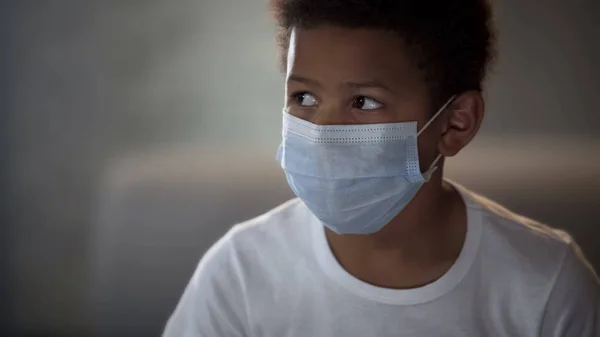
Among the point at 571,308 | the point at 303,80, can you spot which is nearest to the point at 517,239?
the point at 571,308

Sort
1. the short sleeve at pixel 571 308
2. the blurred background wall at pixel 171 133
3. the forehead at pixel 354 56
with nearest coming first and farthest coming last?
the forehead at pixel 354 56, the short sleeve at pixel 571 308, the blurred background wall at pixel 171 133

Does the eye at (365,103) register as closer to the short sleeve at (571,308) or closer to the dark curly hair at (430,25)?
the dark curly hair at (430,25)

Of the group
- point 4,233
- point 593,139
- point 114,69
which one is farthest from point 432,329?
point 4,233

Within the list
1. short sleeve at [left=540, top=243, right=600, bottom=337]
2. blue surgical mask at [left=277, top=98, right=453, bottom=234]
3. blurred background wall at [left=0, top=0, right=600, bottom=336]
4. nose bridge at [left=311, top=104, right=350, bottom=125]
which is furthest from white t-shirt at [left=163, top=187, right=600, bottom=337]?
blurred background wall at [left=0, top=0, right=600, bottom=336]

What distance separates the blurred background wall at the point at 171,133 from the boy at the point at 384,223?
381 mm

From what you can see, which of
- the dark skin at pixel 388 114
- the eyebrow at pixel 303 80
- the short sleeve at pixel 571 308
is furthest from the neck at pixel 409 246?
the eyebrow at pixel 303 80

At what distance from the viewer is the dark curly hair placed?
0.96m

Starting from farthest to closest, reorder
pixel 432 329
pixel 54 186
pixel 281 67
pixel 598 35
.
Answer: pixel 54 186
pixel 598 35
pixel 281 67
pixel 432 329

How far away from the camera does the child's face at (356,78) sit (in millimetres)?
953

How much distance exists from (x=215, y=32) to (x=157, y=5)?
0.14 meters

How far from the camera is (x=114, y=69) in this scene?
1551 mm

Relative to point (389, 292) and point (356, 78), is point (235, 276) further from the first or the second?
point (356, 78)

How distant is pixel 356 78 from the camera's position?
3.12 feet

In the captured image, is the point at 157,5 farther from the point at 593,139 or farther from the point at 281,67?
the point at 593,139
